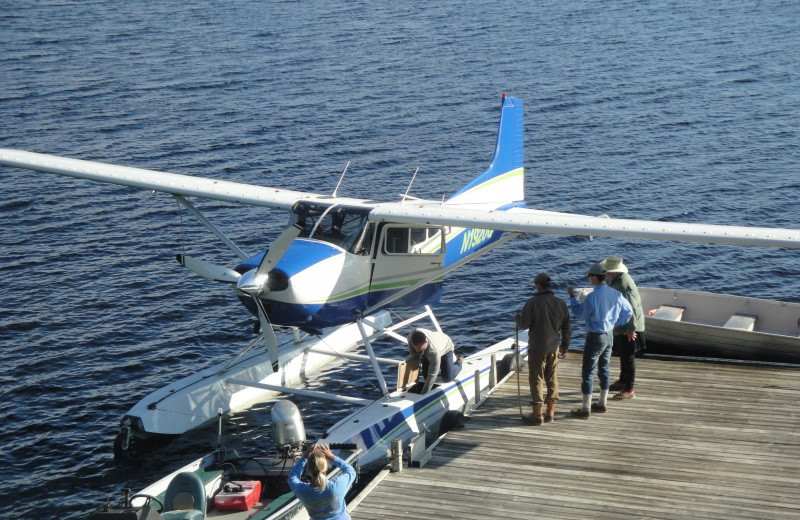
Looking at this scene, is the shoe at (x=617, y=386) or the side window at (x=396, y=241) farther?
the side window at (x=396, y=241)

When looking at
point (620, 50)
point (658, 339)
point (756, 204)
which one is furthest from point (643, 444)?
point (620, 50)

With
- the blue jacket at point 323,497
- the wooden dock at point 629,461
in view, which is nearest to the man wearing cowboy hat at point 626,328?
the wooden dock at point 629,461

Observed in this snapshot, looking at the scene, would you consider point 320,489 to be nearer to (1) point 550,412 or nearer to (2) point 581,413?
(1) point 550,412

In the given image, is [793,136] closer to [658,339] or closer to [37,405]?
[658,339]

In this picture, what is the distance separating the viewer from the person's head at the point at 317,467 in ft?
30.0

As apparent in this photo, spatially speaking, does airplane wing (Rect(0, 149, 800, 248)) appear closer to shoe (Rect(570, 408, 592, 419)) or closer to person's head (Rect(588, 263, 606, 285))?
person's head (Rect(588, 263, 606, 285))

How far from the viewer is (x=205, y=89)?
40.7 m

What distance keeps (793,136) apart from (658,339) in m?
19.0

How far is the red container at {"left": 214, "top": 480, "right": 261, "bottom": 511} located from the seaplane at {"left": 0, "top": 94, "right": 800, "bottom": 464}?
2.64m

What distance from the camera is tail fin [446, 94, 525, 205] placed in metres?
19.6

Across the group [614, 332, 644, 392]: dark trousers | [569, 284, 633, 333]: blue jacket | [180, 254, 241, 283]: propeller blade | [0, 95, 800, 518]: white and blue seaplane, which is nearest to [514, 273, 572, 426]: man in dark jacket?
[569, 284, 633, 333]: blue jacket

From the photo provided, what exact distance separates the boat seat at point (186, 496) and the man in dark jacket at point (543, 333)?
13.7 ft

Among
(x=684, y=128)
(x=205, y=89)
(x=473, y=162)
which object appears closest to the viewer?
(x=473, y=162)

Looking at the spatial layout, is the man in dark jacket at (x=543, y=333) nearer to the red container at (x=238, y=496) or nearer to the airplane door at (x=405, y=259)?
the airplane door at (x=405, y=259)
